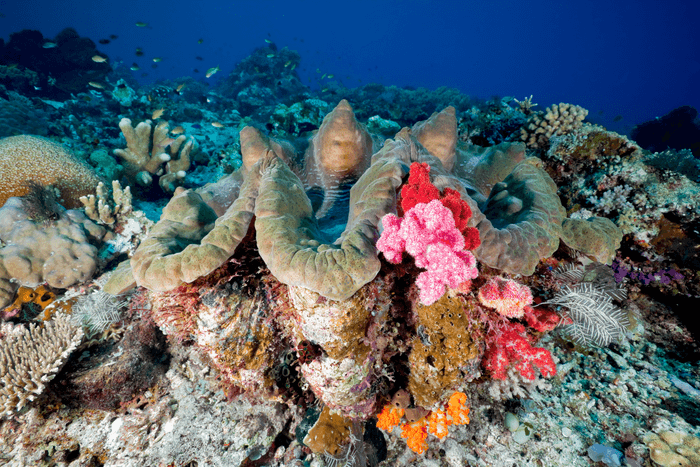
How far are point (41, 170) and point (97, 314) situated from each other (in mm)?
3880

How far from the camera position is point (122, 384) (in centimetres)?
327

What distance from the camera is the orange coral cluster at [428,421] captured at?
2723mm

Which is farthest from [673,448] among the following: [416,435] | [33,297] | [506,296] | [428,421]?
[33,297]

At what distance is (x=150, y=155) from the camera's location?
24.1ft

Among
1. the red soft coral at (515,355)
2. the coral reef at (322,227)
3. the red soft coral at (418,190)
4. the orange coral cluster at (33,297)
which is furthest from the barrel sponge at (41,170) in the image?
the red soft coral at (515,355)

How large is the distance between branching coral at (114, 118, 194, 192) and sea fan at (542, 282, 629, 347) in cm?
812

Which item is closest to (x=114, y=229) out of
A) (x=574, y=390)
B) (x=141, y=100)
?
(x=574, y=390)

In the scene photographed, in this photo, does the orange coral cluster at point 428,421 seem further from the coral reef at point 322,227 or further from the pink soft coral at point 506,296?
the coral reef at point 322,227

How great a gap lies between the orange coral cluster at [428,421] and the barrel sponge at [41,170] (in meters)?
7.18

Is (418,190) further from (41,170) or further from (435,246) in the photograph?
(41,170)

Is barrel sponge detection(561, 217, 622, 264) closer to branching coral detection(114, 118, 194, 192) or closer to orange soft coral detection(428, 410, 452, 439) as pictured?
orange soft coral detection(428, 410, 452, 439)

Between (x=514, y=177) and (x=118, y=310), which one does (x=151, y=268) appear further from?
(x=514, y=177)

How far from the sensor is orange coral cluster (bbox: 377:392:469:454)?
8.93 ft

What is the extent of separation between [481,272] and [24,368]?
534 cm
